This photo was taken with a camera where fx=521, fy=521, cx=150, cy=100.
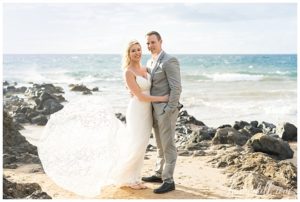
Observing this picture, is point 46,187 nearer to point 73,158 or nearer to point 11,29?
point 73,158

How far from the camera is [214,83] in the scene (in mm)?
34125

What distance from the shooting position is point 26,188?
7195mm

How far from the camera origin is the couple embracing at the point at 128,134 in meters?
7.20

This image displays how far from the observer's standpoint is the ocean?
64.3 ft

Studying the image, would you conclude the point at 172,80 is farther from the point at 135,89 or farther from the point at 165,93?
the point at 135,89

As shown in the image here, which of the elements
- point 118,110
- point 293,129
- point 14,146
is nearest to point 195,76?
point 118,110

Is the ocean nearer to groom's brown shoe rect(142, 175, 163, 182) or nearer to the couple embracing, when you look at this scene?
groom's brown shoe rect(142, 175, 163, 182)

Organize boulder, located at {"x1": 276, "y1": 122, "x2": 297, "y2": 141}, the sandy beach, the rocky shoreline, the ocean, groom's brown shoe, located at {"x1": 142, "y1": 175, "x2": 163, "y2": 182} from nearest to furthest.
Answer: the sandy beach → the rocky shoreline → groom's brown shoe, located at {"x1": 142, "y1": 175, "x2": 163, "y2": 182} → boulder, located at {"x1": 276, "y1": 122, "x2": 297, "y2": 141} → the ocean

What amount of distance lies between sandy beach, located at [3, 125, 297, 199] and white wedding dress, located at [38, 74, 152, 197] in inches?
9.8

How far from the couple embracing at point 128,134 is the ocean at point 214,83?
8.84 m

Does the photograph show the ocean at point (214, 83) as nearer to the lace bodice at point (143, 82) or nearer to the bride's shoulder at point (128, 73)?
the lace bodice at point (143, 82)

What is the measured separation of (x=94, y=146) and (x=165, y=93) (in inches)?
49.1

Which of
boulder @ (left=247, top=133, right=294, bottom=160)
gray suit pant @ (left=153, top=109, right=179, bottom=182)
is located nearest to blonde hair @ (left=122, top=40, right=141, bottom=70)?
gray suit pant @ (left=153, top=109, right=179, bottom=182)

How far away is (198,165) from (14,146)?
3.65 m
